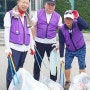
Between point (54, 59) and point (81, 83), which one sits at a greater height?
point (54, 59)

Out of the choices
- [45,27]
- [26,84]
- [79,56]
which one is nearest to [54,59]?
[79,56]

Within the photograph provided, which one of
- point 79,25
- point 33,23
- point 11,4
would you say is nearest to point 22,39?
point 33,23

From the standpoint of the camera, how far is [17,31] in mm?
5684

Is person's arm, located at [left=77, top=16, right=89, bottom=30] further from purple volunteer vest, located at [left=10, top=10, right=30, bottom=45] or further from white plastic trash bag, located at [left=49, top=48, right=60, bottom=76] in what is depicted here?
purple volunteer vest, located at [left=10, top=10, right=30, bottom=45]

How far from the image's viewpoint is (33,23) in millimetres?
6266

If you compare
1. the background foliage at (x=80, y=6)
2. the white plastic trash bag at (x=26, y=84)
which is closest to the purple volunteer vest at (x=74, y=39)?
the white plastic trash bag at (x=26, y=84)

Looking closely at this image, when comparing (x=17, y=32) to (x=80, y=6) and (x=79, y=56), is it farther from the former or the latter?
(x=80, y=6)

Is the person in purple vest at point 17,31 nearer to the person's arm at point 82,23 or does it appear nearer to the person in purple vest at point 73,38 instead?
the person in purple vest at point 73,38

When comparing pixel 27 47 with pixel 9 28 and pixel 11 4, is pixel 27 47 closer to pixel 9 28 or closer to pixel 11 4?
pixel 9 28

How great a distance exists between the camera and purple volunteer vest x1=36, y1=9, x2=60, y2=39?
6.36 meters

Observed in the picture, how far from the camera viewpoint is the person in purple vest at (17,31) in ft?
18.5

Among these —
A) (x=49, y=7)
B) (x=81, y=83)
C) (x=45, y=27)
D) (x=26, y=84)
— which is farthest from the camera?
(x=45, y=27)

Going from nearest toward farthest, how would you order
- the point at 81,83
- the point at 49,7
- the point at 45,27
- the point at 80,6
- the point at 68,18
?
1. the point at 81,83
2. the point at 68,18
3. the point at 49,7
4. the point at 45,27
5. the point at 80,6

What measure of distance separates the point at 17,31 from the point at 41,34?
2.67ft
